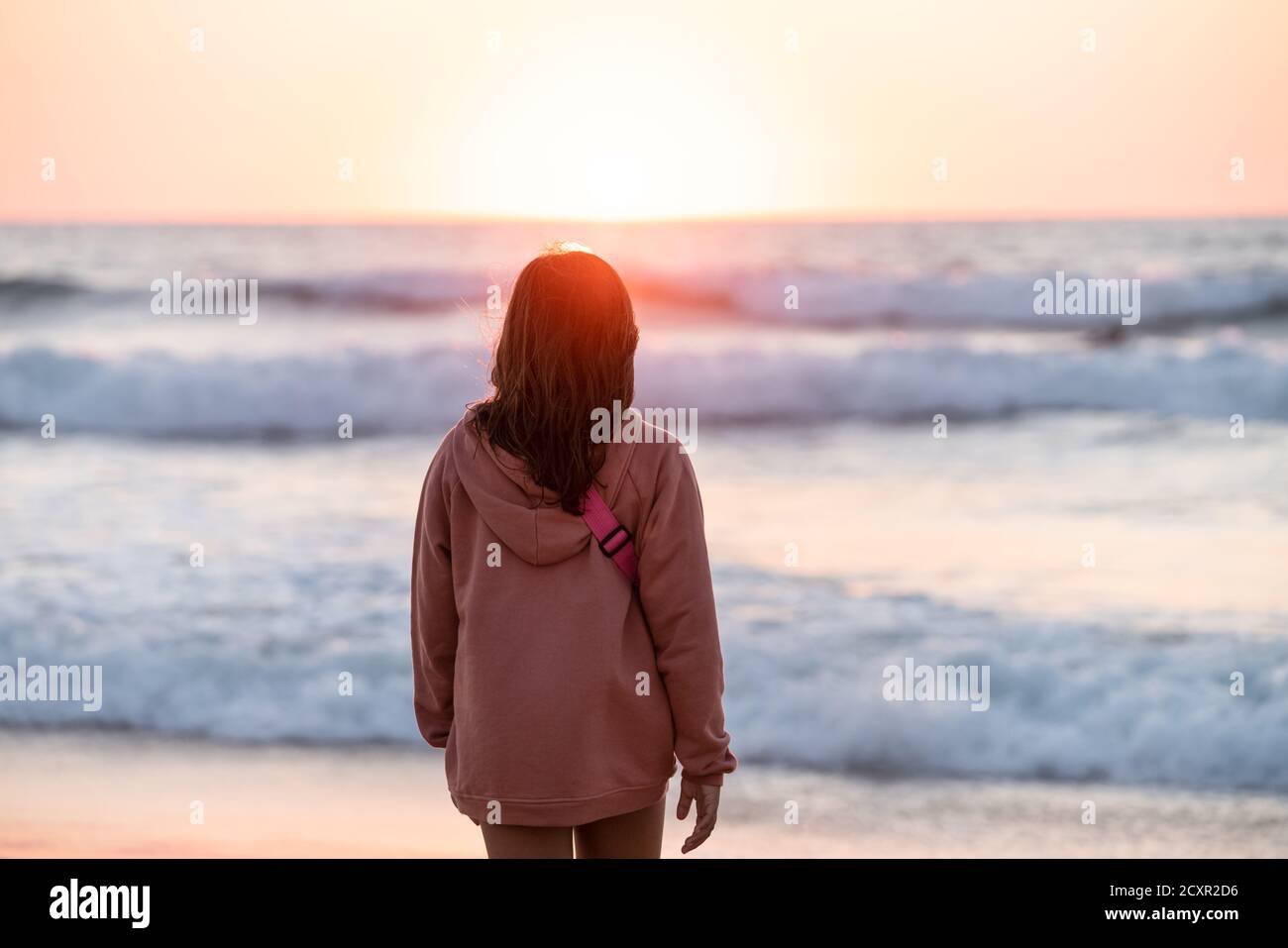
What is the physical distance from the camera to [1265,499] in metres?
8.00

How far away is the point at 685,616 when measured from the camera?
2.24 m

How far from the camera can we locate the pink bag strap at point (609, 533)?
7.16 feet

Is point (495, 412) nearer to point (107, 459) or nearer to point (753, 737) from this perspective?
point (753, 737)

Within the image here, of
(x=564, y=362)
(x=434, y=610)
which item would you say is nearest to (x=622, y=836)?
(x=434, y=610)

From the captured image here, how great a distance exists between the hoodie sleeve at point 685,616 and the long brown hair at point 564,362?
141mm

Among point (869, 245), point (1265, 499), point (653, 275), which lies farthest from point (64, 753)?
point (869, 245)

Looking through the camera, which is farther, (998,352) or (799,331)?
(799,331)

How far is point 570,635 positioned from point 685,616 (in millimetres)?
201

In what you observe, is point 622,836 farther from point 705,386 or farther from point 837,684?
point 705,386

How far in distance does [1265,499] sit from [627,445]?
6.95m

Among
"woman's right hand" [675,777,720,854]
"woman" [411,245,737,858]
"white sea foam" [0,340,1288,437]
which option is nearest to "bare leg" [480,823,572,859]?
"woman" [411,245,737,858]

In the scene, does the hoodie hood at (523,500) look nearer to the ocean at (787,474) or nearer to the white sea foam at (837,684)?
the ocean at (787,474)

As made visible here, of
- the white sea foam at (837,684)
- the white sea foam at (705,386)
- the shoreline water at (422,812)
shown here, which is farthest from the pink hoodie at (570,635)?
the white sea foam at (705,386)

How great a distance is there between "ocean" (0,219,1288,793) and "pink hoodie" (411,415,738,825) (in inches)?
20.4
